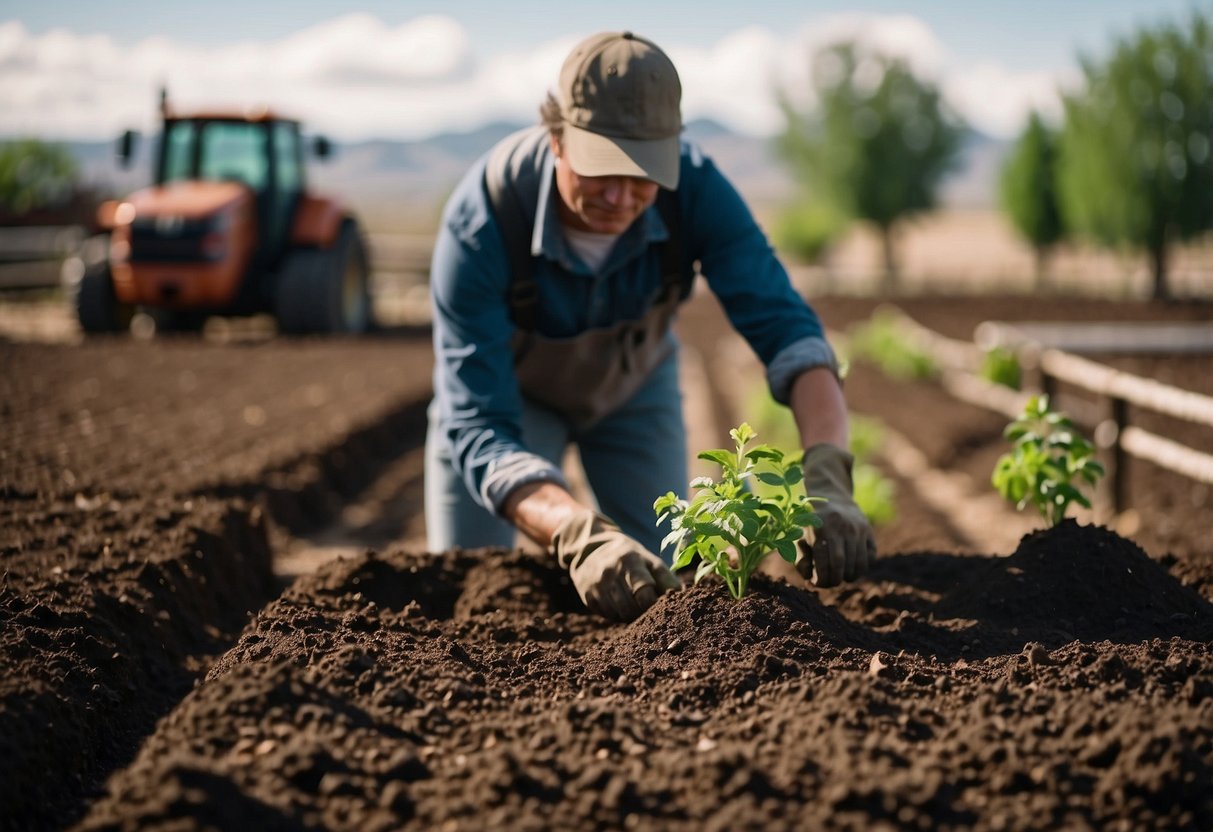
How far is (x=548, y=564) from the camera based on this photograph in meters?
3.46

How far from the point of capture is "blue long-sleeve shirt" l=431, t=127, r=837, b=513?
3285 millimetres

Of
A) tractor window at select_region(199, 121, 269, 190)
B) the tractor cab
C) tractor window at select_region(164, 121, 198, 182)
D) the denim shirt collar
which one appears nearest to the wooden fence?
the denim shirt collar

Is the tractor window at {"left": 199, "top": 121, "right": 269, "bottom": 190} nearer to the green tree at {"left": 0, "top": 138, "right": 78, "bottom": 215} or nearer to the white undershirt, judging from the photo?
the white undershirt

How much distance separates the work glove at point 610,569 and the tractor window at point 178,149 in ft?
36.3

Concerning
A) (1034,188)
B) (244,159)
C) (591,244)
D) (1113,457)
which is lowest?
(1113,457)

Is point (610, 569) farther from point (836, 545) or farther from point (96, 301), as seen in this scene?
point (96, 301)

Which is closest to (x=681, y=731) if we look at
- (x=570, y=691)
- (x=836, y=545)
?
(x=570, y=691)

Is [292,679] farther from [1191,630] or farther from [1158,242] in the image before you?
[1158,242]

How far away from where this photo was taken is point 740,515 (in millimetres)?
2619

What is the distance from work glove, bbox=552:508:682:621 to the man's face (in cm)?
76

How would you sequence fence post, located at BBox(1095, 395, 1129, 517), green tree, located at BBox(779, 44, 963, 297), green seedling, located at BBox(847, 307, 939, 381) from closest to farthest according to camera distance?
fence post, located at BBox(1095, 395, 1129, 517)
green seedling, located at BBox(847, 307, 939, 381)
green tree, located at BBox(779, 44, 963, 297)

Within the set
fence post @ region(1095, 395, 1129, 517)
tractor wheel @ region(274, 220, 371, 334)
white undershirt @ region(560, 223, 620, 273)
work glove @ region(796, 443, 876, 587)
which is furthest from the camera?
tractor wheel @ region(274, 220, 371, 334)

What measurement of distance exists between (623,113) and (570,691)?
4.53 ft

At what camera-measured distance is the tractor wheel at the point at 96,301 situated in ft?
42.1
